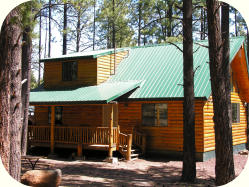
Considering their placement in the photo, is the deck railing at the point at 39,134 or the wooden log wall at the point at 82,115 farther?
the wooden log wall at the point at 82,115

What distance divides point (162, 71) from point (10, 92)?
10.5 m

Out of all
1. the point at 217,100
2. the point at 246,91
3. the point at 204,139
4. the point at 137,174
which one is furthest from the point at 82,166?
the point at 246,91

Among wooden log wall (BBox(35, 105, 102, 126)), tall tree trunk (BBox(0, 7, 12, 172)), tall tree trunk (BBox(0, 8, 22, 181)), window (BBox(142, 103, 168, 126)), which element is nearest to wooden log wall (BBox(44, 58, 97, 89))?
wooden log wall (BBox(35, 105, 102, 126))

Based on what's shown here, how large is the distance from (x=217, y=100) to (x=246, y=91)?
462 inches

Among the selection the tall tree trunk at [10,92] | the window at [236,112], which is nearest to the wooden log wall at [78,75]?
the window at [236,112]

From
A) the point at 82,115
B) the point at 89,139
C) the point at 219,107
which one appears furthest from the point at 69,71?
the point at 219,107

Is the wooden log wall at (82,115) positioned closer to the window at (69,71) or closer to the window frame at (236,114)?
the window at (69,71)

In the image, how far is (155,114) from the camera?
50.6ft

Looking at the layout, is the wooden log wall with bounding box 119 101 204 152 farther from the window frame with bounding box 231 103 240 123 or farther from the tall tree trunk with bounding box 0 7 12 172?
the tall tree trunk with bounding box 0 7 12 172

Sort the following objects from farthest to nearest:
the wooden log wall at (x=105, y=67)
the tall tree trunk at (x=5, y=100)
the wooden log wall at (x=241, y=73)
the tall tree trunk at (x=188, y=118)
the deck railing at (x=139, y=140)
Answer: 1. the wooden log wall at (x=105, y=67)
2. the wooden log wall at (x=241, y=73)
3. the deck railing at (x=139, y=140)
4. the tall tree trunk at (x=188, y=118)
5. the tall tree trunk at (x=5, y=100)

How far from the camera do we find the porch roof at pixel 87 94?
567 inches

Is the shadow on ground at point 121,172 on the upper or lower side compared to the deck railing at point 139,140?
lower

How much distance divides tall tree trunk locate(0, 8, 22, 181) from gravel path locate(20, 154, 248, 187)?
2.72 meters

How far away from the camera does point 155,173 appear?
39.1 ft
